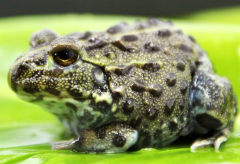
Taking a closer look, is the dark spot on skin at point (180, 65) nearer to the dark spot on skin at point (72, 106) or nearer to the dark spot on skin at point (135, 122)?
the dark spot on skin at point (135, 122)

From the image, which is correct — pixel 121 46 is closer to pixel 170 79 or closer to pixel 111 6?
pixel 170 79

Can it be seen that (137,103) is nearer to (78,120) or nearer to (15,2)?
(78,120)

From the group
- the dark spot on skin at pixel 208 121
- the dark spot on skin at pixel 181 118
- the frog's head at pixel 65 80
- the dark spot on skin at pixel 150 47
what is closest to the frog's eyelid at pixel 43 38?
the frog's head at pixel 65 80

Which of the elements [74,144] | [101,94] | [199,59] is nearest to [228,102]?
[199,59]

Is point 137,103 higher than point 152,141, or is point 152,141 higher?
point 137,103

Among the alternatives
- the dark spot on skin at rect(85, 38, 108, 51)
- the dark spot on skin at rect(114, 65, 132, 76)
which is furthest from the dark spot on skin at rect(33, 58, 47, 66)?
the dark spot on skin at rect(114, 65, 132, 76)

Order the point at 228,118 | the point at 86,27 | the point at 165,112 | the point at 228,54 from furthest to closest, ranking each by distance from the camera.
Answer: the point at 86,27, the point at 228,54, the point at 228,118, the point at 165,112
